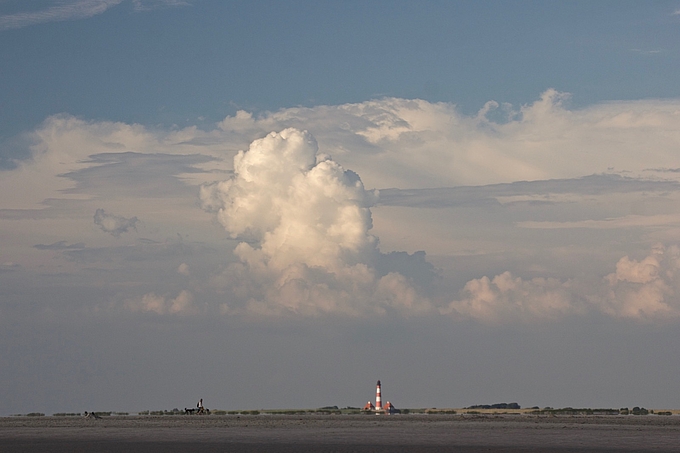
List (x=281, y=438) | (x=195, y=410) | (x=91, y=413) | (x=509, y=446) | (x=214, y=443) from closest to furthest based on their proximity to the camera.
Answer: (x=509, y=446), (x=214, y=443), (x=281, y=438), (x=91, y=413), (x=195, y=410)

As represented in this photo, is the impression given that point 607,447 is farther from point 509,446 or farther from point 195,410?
point 195,410

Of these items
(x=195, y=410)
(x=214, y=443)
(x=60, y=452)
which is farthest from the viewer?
(x=195, y=410)

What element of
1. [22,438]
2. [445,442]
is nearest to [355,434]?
[445,442]

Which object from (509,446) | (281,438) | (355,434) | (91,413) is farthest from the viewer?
(91,413)

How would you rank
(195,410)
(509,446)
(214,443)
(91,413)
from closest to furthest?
(509,446), (214,443), (91,413), (195,410)

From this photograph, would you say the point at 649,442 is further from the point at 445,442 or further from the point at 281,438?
the point at 281,438

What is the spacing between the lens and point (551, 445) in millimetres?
49719

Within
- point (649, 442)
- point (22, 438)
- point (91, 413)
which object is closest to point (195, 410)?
point (91, 413)

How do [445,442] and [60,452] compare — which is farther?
[445,442]

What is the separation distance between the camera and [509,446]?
4875cm

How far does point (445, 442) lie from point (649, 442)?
42.0ft

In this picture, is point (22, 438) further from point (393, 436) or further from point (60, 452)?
point (393, 436)

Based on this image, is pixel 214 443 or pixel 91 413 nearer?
pixel 214 443

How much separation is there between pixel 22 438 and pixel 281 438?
59.2 ft
